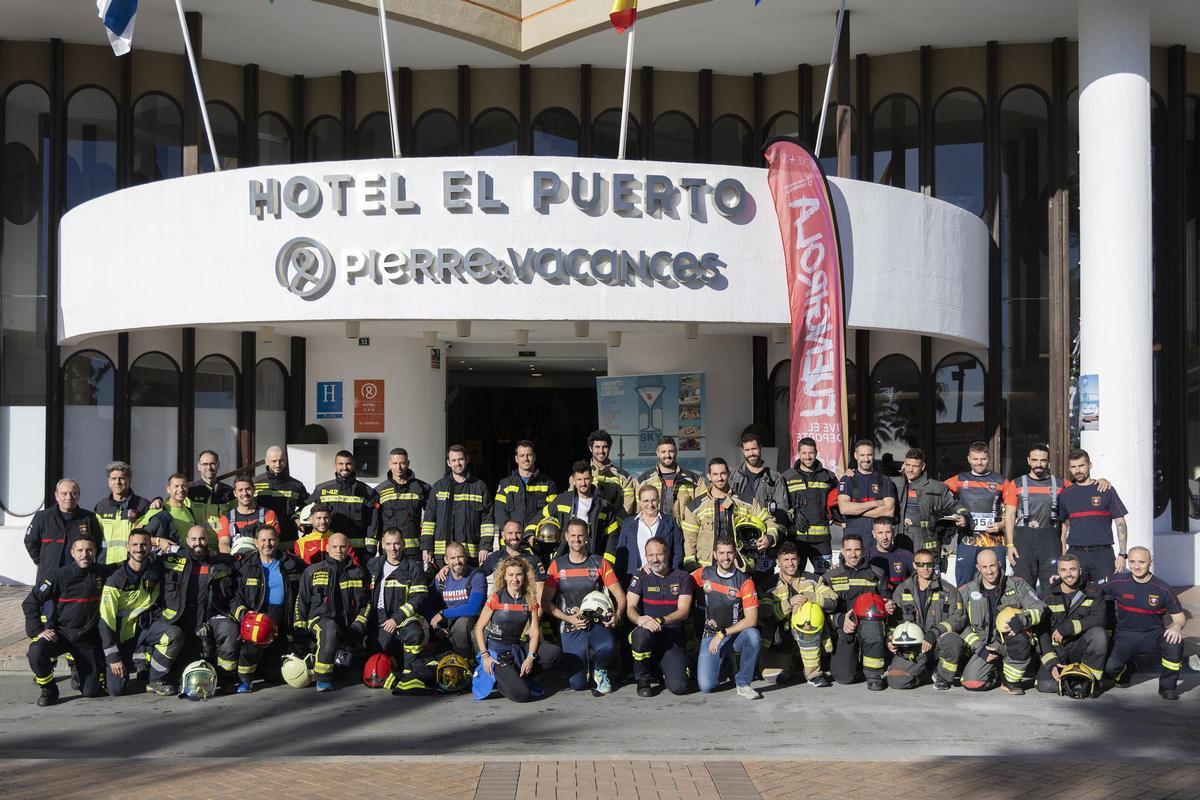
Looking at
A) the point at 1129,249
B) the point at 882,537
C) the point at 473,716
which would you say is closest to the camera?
the point at 473,716

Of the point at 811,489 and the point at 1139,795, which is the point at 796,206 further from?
the point at 1139,795

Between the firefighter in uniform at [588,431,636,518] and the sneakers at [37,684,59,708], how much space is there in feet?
15.8

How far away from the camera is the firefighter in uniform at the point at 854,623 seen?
9.71 metres

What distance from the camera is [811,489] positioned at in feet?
36.7

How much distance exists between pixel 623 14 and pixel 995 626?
7408 mm

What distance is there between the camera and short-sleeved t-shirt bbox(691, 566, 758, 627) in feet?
31.8

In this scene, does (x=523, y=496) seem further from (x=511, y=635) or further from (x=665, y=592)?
(x=665, y=592)

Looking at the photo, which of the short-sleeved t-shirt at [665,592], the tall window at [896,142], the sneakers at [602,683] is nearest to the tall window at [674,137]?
the tall window at [896,142]

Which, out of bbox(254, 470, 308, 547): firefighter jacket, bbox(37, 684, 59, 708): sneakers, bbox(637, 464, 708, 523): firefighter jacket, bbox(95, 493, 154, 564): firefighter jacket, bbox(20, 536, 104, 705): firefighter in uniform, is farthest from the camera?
bbox(254, 470, 308, 547): firefighter jacket

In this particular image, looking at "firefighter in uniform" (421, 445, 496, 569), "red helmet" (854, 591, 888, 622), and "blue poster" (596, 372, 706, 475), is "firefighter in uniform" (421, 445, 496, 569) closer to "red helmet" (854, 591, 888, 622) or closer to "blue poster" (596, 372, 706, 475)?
"red helmet" (854, 591, 888, 622)

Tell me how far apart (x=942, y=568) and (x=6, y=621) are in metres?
9.56

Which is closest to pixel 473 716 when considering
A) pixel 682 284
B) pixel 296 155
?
pixel 682 284

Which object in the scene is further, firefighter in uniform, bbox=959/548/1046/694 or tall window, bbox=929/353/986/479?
tall window, bbox=929/353/986/479

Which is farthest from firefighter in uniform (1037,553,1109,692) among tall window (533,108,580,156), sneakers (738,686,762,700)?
tall window (533,108,580,156)
